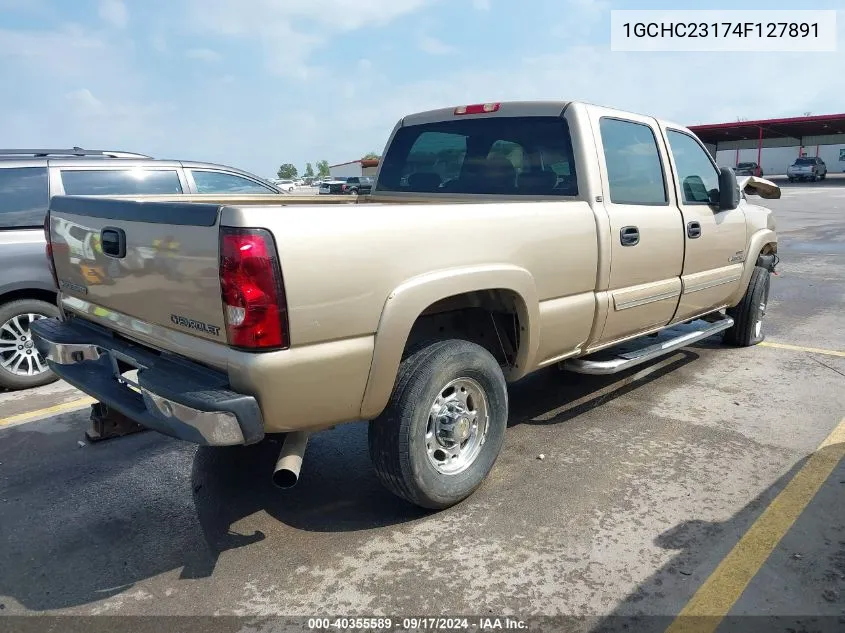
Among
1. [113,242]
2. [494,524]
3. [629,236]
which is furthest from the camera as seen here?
[629,236]

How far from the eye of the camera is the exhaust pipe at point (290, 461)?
276 cm

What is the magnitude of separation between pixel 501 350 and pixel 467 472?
77 centimetres

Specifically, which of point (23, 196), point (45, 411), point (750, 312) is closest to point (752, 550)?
point (750, 312)

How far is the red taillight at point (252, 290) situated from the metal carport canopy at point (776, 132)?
52.2 m

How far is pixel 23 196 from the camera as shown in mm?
5301

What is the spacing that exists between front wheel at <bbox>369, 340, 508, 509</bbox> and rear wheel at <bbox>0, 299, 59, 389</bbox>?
3603 mm

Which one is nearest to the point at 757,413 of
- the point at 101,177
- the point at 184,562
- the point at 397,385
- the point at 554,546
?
the point at 554,546

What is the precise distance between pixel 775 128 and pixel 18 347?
58525 millimetres

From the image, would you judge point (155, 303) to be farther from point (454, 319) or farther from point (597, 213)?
point (597, 213)

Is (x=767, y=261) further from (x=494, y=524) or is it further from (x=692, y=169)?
(x=494, y=524)

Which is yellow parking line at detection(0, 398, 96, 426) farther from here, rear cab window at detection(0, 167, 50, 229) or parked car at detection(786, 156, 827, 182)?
parked car at detection(786, 156, 827, 182)

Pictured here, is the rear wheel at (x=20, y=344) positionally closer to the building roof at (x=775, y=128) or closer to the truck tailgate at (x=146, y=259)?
the truck tailgate at (x=146, y=259)

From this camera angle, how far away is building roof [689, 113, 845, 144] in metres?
46.8

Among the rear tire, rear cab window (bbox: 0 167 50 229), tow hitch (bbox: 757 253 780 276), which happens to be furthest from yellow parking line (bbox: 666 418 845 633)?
rear cab window (bbox: 0 167 50 229)
